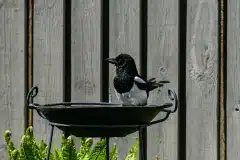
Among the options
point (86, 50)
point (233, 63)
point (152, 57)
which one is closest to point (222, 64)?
point (233, 63)

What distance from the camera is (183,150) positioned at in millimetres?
2795

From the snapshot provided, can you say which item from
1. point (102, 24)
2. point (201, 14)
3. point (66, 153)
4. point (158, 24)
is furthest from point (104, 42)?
point (66, 153)

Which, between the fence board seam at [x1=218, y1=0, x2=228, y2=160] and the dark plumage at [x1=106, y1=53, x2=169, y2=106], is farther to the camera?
the fence board seam at [x1=218, y1=0, x2=228, y2=160]

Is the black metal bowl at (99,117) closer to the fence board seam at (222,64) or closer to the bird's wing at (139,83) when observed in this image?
the bird's wing at (139,83)

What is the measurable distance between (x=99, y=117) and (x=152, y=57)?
3.68 feet

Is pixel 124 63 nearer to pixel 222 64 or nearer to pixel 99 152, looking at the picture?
pixel 99 152

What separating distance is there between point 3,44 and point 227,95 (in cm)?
109

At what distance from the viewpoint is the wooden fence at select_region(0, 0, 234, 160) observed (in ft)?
8.99

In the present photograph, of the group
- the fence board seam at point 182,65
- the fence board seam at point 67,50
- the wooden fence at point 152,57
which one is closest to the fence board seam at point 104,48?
the wooden fence at point 152,57

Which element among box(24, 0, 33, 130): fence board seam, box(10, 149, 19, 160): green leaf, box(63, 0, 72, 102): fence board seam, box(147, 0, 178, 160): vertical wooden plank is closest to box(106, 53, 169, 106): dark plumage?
box(10, 149, 19, 160): green leaf

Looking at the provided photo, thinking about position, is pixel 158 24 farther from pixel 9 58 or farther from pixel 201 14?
pixel 9 58

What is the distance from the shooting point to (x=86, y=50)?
2.83 metres

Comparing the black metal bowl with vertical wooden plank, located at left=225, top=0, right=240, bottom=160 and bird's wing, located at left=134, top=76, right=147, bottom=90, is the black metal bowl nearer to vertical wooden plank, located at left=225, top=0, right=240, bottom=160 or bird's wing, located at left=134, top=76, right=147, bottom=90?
bird's wing, located at left=134, top=76, right=147, bottom=90

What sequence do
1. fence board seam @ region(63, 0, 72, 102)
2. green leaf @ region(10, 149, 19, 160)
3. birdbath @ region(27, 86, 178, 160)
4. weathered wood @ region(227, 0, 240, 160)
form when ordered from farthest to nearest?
fence board seam @ region(63, 0, 72, 102) → weathered wood @ region(227, 0, 240, 160) → green leaf @ region(10, 149, 19, 160) → birdbath @ region(27, 86, 178, 160)
